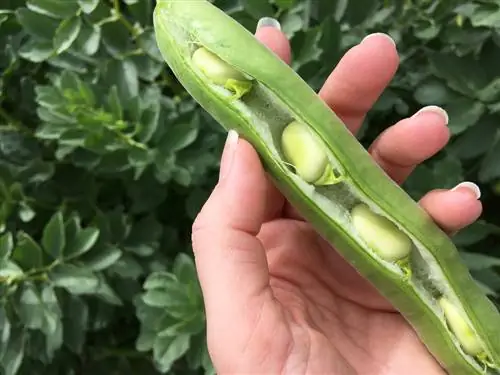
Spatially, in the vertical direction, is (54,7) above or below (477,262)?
above

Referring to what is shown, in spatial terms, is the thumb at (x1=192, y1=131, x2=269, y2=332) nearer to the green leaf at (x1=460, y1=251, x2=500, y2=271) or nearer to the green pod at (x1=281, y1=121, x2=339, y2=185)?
the green pod at (x1=281, y1=121, x2=339, y2=185)

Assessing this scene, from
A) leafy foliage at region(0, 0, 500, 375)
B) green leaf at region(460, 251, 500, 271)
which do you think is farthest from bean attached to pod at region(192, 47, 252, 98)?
green leaf at region(460, 251, 500, 271)

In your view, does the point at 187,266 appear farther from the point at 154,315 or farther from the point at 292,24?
the point at 292,24

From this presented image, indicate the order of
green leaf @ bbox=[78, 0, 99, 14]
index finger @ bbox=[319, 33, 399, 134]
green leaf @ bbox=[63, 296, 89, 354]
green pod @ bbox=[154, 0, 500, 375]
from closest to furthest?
1. green pod @ bbox=[154, 0, 500, 375]
2. index finger @ bbox=[319, 33, 399, 134]
3. green leaf @ bbox=[78, 0, 99, 14]
4. green leaf @ bbox=[63, 296, 89, 354]

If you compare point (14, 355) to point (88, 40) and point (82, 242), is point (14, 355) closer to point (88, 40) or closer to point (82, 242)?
point (82, 242)

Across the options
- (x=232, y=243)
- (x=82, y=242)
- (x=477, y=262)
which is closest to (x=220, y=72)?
(x=232, y=243)
